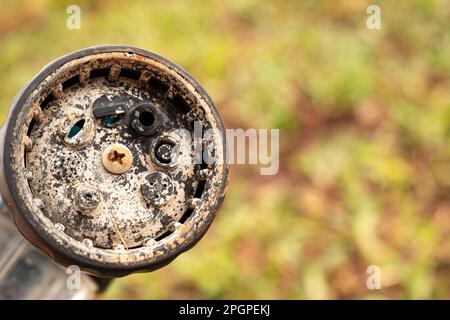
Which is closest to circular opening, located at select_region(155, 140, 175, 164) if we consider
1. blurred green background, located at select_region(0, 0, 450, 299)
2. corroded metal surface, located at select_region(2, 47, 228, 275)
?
corroded metal surface, located at select_region(2, 47, 228, 275)

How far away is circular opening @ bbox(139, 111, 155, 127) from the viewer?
0.76m

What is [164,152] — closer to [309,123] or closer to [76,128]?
[76,128]

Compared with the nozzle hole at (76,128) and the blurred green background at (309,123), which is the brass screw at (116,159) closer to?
the nozzle hole at (76,128)

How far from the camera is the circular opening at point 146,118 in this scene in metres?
0.76

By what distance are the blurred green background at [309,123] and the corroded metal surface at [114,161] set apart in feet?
2.83

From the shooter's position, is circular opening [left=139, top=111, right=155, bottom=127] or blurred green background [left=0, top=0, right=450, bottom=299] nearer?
circular opening [left=139, top=111, right=155, bottom=127]

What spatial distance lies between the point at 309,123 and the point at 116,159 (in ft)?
4.02

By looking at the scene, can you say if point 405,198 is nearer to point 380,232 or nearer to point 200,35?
point 380,232

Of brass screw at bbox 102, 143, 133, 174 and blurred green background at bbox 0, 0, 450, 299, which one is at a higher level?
blurred green background at bbox 0, 0, 450, 299

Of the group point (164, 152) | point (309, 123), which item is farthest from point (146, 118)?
point (309, 123)

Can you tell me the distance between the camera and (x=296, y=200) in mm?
1786

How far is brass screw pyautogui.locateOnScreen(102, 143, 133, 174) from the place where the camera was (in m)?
→ 0.74

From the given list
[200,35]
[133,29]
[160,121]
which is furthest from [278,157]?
[160,121]

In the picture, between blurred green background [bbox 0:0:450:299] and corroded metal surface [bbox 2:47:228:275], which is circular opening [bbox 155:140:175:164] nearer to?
corroded metal surface [bbox 2:47:228:275]
